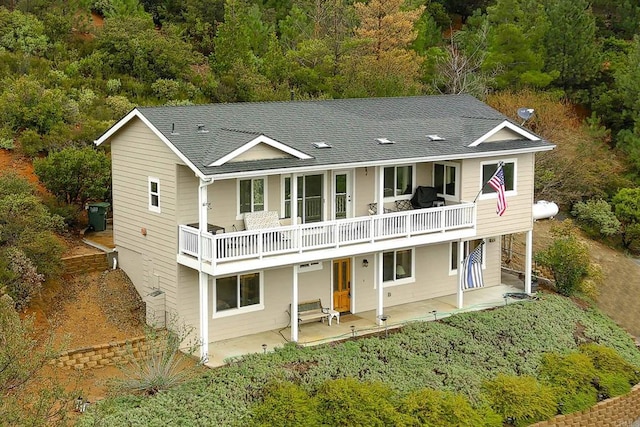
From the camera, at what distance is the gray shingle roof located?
2322 cm

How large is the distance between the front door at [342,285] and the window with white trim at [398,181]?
257 cm

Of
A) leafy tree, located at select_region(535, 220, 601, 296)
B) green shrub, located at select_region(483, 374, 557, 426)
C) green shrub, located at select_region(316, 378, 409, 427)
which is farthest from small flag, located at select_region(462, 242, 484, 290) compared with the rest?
green shrub, located at select_region(316, 378, 409, 427)

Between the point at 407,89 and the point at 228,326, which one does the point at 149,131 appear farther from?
the point at 407,89

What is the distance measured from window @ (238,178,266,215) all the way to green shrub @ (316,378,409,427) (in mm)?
5701

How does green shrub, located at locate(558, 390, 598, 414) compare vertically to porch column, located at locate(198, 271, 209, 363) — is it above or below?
below

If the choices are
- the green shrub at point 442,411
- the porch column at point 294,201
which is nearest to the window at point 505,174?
the porch column at point 294,201

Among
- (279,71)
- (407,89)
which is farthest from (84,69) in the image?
(407,89)

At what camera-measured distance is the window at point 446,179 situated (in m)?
27.9

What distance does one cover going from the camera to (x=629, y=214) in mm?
38719

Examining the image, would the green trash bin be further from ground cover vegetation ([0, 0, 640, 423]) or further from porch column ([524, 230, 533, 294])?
porch column ([524, 230, 533, 294])

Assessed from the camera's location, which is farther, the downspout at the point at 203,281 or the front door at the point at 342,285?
the front door at the point at 342,285

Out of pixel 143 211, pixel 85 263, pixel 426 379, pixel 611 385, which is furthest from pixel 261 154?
pixel 611 385

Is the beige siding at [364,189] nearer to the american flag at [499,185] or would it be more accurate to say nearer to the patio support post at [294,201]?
the patio support post at [294,201]

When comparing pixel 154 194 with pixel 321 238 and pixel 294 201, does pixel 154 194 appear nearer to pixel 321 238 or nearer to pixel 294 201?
pixel 294 201
